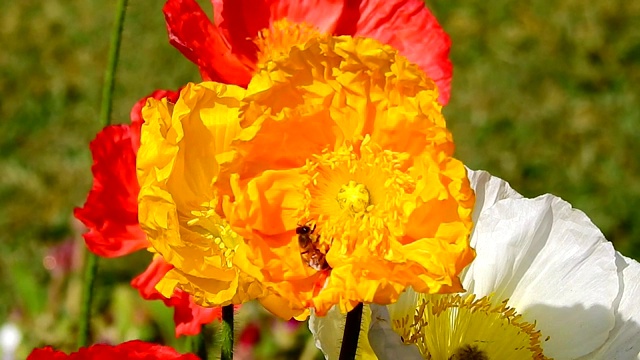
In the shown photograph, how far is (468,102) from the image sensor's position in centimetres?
281

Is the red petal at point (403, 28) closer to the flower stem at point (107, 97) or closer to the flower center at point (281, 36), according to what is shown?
the flower center at point (281, 36)

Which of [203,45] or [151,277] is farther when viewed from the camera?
[151,277]

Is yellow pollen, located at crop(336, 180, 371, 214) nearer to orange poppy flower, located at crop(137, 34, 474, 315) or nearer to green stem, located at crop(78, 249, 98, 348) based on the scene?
orange poppy flower, located at crop(137, 34, 474, 315)

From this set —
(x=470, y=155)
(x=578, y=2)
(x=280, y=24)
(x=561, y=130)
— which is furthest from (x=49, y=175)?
(x=280, y=24)

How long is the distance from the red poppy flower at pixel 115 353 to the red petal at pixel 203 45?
22cm

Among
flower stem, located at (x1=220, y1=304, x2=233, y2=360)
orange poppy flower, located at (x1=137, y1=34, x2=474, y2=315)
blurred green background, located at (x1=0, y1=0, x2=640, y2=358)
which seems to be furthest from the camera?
blurred green background, located at (x1=0, y1=0, x2=640, y2=358)

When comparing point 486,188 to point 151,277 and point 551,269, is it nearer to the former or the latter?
point 551,269

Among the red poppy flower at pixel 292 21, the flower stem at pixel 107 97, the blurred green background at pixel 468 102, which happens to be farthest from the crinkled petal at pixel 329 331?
A: the blurred green background at pixel 468 102

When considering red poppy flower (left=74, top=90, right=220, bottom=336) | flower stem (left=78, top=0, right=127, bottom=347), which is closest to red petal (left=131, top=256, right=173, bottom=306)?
red poppy flower (left=74, top=90, right=220, bottom=336)

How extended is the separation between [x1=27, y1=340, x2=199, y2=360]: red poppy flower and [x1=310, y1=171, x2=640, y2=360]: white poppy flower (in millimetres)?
157

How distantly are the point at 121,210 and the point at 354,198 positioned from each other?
34cm

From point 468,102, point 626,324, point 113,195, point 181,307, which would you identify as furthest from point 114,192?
point 468,102

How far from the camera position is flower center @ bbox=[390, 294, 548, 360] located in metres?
0.69

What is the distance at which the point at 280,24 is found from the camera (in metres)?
0.88
